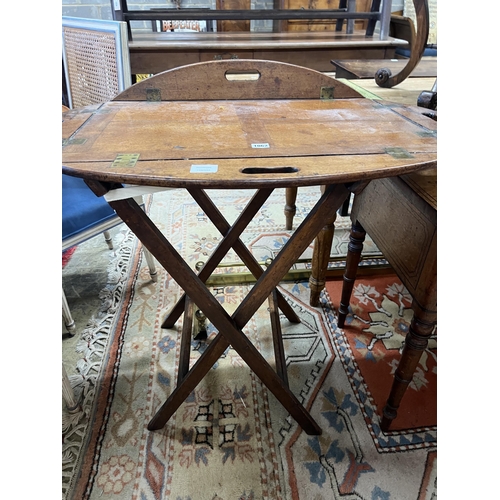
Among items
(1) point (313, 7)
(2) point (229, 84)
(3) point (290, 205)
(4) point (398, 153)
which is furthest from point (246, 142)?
(1) point (313, 7)

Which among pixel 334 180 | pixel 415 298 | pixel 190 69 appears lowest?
pixel 415 298

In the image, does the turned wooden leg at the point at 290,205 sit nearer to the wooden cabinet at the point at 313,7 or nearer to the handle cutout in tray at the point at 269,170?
the handle cutout in tray at the point at 269,170

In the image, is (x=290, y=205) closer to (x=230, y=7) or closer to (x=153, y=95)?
(x=153, y=95)

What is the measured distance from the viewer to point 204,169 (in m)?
0.68

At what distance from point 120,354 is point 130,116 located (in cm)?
83

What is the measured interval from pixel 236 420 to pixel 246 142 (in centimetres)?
81

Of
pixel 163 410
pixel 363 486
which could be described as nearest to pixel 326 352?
pixel 363 486

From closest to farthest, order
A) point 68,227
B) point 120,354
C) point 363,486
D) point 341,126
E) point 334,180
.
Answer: point 334,180, point 341,126, point 363,486, point 68,227, point 120,354

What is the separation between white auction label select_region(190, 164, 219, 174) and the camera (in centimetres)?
67

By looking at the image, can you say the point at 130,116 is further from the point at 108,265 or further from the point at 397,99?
the point at 108,265

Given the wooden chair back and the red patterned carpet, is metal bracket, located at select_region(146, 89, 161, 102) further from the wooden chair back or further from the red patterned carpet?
the red patterned carpet

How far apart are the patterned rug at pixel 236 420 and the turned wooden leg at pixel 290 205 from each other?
1.71ft

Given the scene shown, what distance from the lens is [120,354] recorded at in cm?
141

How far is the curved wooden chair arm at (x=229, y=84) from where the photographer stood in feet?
3.63
